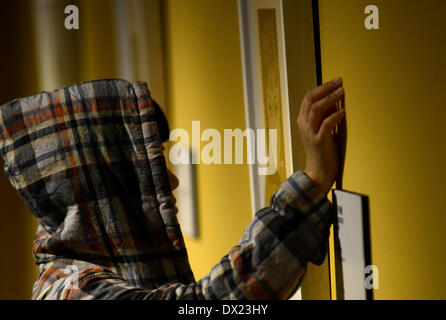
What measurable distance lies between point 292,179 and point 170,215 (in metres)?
0.23

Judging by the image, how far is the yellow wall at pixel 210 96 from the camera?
3.61 ft

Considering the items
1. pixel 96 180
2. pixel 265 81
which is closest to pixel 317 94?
pixel 265 81

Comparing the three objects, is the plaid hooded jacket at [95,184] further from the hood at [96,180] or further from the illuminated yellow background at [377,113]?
the illuminated yellow background at [377,113]

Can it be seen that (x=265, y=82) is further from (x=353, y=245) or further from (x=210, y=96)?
(x=353, y=245)

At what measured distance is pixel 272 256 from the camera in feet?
2.18

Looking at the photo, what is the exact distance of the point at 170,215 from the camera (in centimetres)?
81

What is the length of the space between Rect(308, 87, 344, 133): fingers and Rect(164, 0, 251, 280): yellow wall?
0.40 meters

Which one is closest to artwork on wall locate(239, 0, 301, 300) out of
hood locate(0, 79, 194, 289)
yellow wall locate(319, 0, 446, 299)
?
yellow wall locate(319, 0, 446, 299)

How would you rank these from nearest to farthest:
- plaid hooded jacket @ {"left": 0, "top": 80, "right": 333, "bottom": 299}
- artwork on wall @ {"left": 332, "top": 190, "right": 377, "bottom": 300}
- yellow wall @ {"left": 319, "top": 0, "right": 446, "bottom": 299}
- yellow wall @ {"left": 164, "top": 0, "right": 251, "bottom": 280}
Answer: yellow wall @ {"left": 319, "top": 0, "right": 446, "bottom": 299}
artwork on wall @ {"left": 332, "top": 190, "right": 377, "bottom": 300}
plaid hooded jacket @ {"left": 0, "top": 80, "right": 333, "bottom": 299}
yellow wall @ {"left": 164, "top": 0, "right": 251, "bottom": 280}

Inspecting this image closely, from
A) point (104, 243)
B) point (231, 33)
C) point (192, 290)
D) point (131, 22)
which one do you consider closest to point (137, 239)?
point (104, 243)

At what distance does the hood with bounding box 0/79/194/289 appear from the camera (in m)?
0.80

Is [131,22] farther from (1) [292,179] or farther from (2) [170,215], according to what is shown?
(1) [292,179]

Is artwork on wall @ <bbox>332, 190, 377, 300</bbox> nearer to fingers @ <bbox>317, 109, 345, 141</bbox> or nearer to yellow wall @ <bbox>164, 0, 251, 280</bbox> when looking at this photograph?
fingers @ <bbox>317, 109, 345, 141</bbox>

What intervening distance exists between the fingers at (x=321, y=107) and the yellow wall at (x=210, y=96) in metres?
0.40
